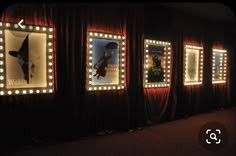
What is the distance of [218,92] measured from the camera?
19.7 feet

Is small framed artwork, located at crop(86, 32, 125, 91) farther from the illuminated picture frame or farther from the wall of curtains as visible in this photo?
the illuminated picture frame

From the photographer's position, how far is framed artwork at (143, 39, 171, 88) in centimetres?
418

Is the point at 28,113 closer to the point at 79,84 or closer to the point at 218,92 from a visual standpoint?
the point at 79,84

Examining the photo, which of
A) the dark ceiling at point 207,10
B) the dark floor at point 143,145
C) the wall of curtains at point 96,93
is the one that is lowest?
the dark floor at point 143,145

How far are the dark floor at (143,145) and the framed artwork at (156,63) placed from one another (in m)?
0.87

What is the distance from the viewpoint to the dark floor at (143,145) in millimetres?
2809

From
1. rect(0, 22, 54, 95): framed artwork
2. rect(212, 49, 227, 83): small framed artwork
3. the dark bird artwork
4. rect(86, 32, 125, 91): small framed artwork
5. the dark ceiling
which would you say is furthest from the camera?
rect(212, 49, 227, 83): small framed artwork

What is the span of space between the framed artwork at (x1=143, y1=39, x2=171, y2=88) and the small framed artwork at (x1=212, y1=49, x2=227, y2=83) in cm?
182

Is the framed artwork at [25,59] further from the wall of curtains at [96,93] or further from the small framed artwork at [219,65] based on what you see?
the small framed artwork at [219,65]

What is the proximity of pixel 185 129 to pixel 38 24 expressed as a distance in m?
2.86

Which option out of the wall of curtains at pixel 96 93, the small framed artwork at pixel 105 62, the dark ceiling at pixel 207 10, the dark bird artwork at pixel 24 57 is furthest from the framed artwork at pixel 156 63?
the dark bird artwork at pixel 24 57

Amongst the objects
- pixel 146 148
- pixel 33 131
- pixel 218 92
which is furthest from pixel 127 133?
pixel 218 92

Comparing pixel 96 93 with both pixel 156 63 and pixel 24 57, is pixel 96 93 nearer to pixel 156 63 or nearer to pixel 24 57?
pixel 24 57

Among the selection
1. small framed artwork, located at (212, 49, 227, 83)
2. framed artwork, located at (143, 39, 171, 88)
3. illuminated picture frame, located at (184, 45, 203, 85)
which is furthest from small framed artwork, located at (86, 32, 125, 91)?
small framed artwork, located at (212, 49, 227, 83)
